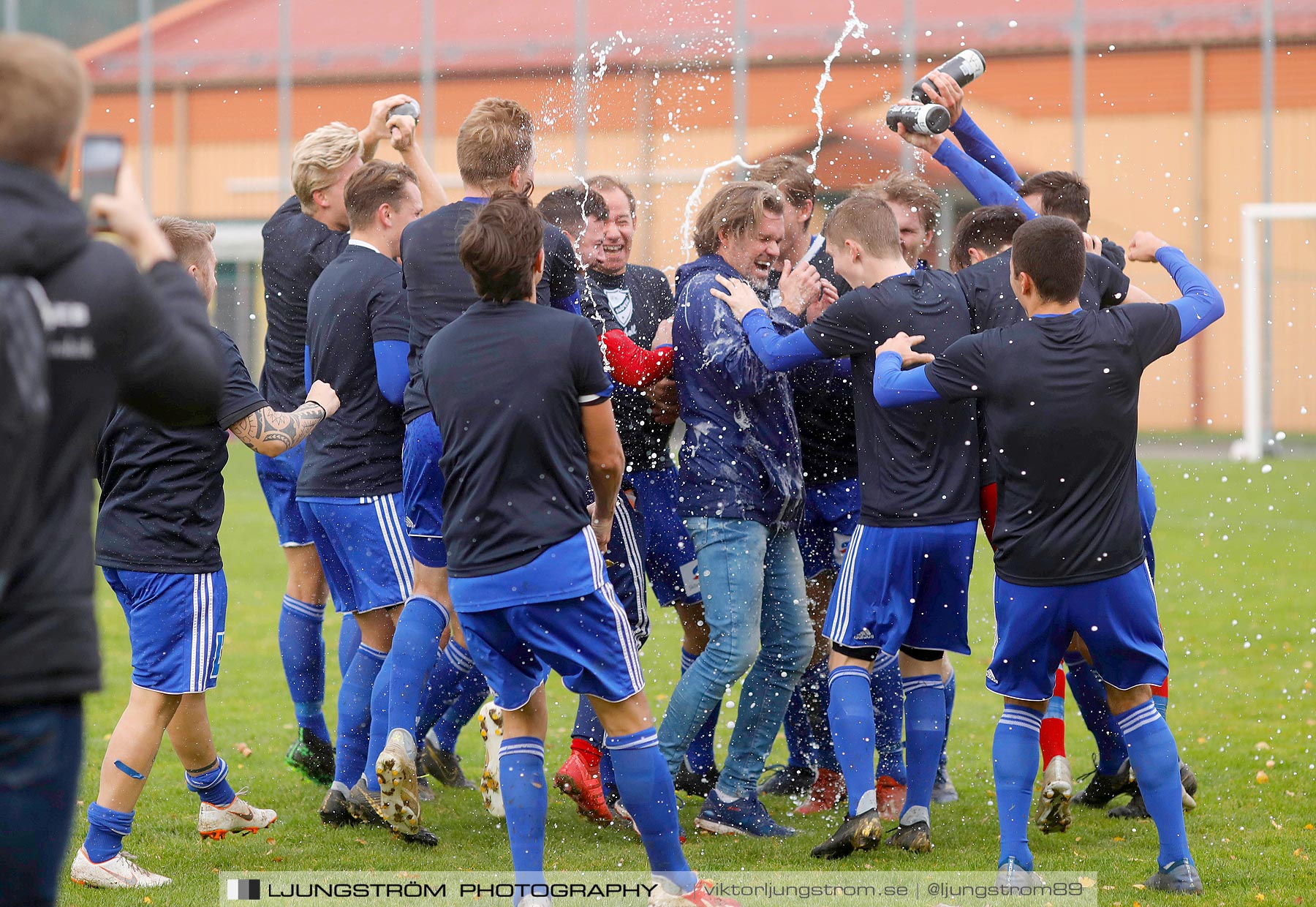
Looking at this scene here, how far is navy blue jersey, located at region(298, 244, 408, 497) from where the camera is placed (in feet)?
17.9

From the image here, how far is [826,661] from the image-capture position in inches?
243

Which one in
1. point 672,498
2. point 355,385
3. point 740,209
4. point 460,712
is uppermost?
point 740,209

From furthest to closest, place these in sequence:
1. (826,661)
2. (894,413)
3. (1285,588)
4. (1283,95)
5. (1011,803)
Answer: (1283,95) → (1285,588) → (826,661) → (894,413) → (1011,803)

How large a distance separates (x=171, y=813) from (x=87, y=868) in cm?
99

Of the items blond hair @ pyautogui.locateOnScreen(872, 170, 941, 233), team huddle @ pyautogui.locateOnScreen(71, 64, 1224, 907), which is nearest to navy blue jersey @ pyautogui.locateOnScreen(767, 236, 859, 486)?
team huddle @ pyautogui.locateOnScreen(71, 64, 1224, 907)

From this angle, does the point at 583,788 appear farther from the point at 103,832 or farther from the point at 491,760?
the point at 103,832

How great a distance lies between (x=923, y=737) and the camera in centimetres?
521

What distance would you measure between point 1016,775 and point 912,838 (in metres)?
0.68

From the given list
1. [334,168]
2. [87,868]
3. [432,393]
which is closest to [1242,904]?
[432,393]

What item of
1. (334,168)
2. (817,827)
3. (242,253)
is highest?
(242,253)

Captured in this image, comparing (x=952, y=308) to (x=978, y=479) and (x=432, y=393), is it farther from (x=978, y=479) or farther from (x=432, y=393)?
(x=432, y=393)

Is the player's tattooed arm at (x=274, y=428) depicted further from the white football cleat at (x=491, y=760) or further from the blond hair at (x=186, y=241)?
the white football cleat at (x=491, y=760)

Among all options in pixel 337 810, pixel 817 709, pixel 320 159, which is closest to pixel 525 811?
pixel 337 810

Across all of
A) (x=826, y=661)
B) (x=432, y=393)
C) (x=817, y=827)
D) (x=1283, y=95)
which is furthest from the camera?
(x=1283, y=95)
